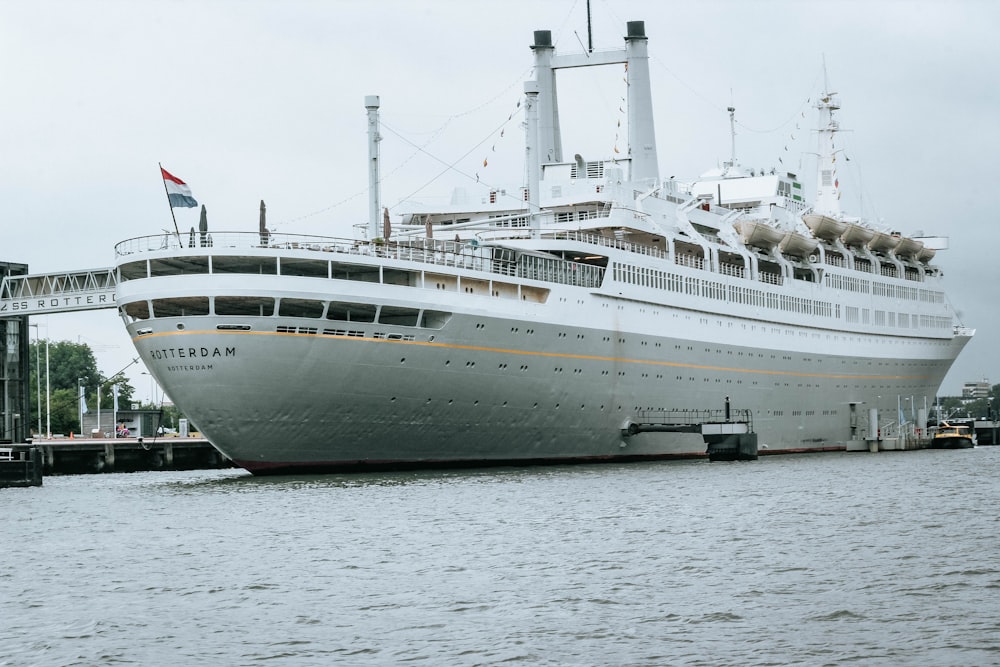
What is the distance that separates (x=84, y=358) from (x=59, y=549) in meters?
116

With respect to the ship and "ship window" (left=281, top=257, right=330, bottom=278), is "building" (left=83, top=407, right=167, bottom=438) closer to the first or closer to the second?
the ship

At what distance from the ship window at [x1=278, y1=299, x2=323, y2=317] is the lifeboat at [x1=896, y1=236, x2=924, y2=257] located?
136 ft

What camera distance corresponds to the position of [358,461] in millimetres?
43844

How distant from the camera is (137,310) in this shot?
4397 cm

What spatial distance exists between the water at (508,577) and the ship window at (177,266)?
24.3 ft

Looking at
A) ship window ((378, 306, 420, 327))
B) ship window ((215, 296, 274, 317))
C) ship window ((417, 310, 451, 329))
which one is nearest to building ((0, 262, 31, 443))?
ship window ((215, 296, 274, 317))

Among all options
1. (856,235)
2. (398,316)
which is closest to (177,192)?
(398,316)

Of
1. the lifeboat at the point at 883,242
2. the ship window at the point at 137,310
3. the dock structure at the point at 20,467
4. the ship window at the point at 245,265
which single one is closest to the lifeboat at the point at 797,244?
the lifeboat at the point at 883,242

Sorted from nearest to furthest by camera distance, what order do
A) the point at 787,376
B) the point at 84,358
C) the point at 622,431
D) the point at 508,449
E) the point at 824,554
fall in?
the point at 824,554 < the point at 508,449 < the point at 622,431 < the point at 787,376 < the point at 84,358

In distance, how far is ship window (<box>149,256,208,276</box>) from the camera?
42.0 meters

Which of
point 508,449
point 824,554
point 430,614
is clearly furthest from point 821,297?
point 430,614

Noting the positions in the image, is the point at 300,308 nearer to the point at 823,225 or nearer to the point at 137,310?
the point at 137,310

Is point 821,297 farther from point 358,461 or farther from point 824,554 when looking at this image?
point 824,554

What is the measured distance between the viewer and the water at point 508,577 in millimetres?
17547
